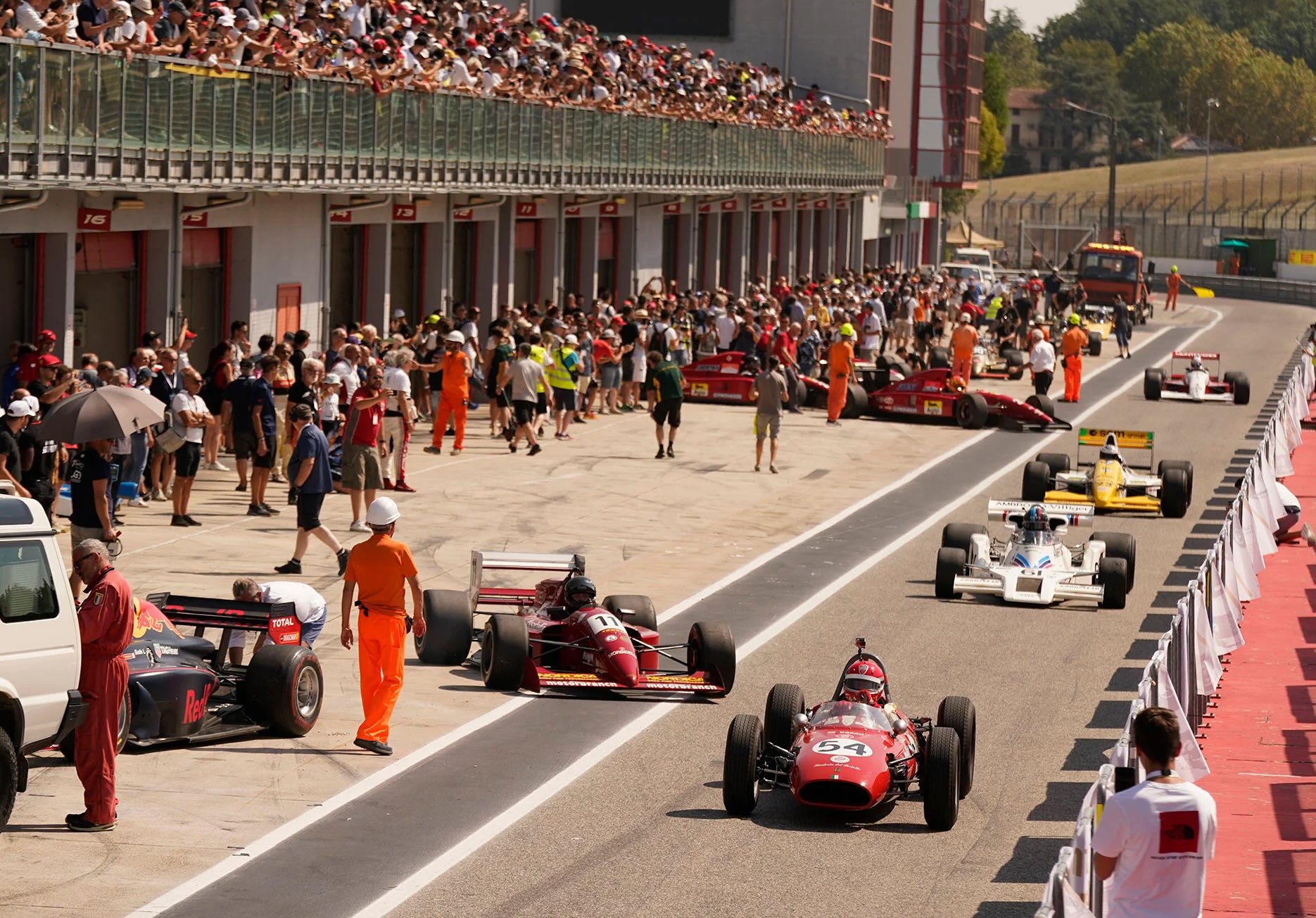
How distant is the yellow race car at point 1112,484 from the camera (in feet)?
86.8

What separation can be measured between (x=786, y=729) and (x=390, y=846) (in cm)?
289

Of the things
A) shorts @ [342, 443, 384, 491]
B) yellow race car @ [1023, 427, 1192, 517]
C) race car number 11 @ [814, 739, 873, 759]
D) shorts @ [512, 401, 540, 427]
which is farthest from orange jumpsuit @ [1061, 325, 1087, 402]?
race car number 11 @ [814, 739, 873, 759]

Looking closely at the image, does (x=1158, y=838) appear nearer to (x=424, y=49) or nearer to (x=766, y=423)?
(x=766, y=423)

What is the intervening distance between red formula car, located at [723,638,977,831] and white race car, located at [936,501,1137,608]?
6.96 meters

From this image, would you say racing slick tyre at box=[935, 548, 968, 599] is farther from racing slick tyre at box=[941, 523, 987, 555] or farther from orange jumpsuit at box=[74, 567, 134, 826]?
orange jumpsuit at box=[74, 567, 134, 826]

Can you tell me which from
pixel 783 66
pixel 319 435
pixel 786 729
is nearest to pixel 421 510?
pixel 319 435

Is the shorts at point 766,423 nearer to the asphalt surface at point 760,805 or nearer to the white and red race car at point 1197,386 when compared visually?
the asphalt surface at point 760,805

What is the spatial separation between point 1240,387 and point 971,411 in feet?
27.1

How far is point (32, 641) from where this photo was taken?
11.8 meters

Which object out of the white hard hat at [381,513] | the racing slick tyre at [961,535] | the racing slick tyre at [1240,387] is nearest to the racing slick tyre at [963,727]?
the white hard hat at [381,513]

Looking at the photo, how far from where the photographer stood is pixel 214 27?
90.0 feet

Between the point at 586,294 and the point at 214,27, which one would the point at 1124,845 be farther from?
the point at 586,294

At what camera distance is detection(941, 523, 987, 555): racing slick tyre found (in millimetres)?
21375

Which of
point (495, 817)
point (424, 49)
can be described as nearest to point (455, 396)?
point (424, 49)
